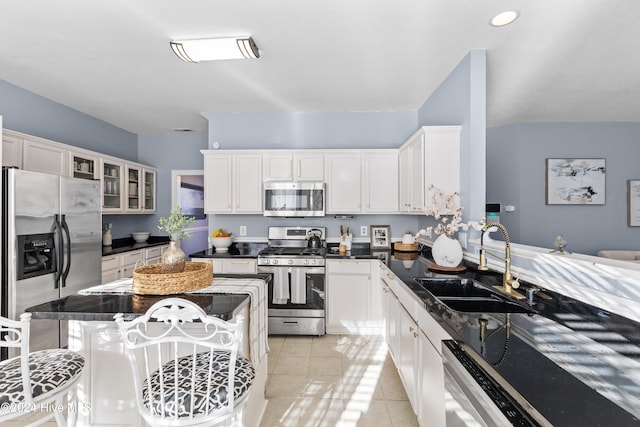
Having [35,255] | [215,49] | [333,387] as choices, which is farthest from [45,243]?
[333,387]

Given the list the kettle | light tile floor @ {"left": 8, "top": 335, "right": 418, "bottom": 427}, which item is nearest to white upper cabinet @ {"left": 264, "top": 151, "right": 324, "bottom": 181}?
the kettle

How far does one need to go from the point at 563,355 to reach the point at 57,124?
16.6 ft

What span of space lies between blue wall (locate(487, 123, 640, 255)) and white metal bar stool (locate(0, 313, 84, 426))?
200 inches

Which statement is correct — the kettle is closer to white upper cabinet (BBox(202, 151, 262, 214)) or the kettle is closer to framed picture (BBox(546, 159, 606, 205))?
white upper cabinet (BBox(202, 151, 262, 214))

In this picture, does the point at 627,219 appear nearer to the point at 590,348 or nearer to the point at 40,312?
the point at 590,348

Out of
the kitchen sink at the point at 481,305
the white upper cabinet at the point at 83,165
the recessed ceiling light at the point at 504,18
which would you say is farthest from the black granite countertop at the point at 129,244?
the recessed ceiling light at the point at 504,18

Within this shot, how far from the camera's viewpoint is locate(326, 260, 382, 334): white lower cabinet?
332cm

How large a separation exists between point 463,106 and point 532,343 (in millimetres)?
2118

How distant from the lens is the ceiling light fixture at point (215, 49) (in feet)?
7.25

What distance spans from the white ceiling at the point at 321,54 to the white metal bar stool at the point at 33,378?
6.49 ft

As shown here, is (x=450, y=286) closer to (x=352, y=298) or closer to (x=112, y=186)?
(x=352, y=298)

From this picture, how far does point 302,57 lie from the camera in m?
2.51

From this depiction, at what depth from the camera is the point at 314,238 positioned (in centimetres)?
378

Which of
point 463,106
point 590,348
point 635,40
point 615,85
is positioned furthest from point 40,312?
point 615,85
